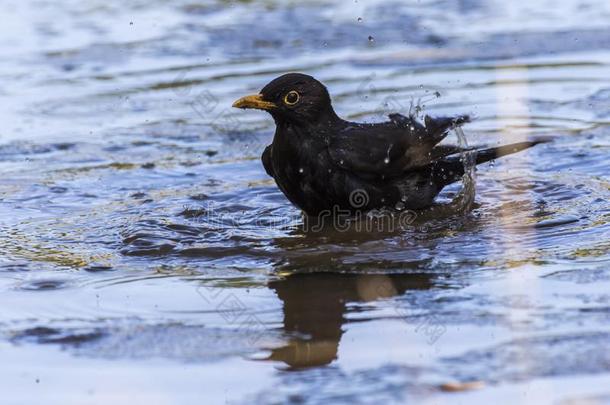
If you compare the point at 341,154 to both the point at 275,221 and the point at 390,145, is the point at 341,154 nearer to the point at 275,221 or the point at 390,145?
the point at 390,145

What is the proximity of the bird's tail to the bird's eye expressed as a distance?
3.13 feet

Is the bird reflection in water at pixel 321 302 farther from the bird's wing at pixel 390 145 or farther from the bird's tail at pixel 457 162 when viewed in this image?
the bird's tail at pixel 457 162

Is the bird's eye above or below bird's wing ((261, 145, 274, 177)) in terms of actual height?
above

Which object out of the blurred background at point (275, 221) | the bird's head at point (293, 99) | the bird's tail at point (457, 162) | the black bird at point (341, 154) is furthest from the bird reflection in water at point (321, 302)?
the bird's tail at point (457, 162)

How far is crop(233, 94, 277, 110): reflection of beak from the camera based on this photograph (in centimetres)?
688

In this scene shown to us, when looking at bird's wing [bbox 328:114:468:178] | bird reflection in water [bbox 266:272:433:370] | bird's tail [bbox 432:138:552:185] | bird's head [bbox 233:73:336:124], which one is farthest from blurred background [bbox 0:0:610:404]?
bird's head [bbox 233:73:336:124]

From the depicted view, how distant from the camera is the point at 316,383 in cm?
427

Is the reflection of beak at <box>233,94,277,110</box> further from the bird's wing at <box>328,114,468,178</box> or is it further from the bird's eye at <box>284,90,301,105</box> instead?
the bird's wing at <box>328,114,468,178</box>

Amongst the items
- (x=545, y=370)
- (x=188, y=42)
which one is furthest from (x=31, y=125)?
(x=545, y=370)

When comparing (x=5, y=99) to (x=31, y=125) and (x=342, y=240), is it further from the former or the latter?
(x=342, y=240)

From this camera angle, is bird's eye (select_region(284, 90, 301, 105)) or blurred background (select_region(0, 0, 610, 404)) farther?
bird's eye (select_region(284, 90, 301, 105))

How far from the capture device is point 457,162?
751cm

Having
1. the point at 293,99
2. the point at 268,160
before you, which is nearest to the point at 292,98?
the point at 293,99

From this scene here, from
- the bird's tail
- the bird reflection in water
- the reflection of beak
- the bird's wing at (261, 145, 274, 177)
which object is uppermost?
the reflection of beak
